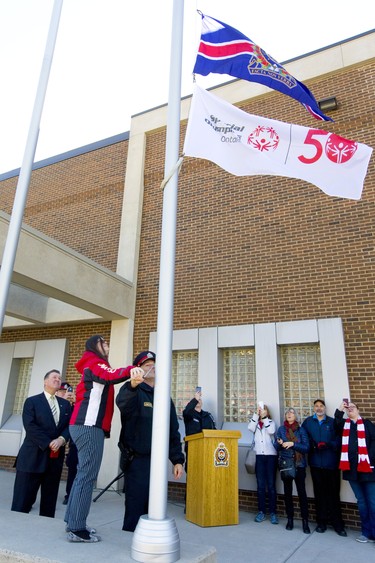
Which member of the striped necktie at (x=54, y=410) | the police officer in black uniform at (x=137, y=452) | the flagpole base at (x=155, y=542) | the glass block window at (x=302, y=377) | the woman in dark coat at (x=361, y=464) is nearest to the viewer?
the flagpole base at (x=155, y=542)

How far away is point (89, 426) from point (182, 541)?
1.36 metres

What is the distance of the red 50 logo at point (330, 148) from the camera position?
5.40 metres

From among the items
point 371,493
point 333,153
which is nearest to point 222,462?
point 371,493

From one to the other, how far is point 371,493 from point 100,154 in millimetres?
10818

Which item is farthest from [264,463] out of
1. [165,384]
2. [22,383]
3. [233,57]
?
[22,383]

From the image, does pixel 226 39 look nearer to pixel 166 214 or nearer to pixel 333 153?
pixel 333 153

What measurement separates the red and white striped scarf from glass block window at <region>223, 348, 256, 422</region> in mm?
2175

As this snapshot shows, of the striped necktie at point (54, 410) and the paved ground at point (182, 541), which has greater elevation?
the striped necktie at point (54, 410)

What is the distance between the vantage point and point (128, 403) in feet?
11.3

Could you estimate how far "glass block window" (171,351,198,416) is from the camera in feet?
28.7

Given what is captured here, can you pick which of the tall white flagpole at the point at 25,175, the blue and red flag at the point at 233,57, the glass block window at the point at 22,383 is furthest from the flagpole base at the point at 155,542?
the glass block window at the point at 22,383

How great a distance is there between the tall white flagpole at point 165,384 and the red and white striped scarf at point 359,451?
3931mm

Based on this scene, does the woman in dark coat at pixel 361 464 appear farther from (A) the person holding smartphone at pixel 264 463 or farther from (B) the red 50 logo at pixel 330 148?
(B) the red 50 logo at pixel 330 148

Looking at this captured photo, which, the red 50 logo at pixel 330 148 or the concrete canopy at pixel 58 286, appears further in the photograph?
the concrete canopy at pixel 58 286
